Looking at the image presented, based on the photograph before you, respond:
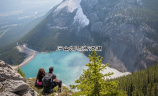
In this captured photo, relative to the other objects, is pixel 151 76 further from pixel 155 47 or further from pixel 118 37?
pixel 118 37

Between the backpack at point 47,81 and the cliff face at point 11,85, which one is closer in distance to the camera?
the cliff face at point 11,85

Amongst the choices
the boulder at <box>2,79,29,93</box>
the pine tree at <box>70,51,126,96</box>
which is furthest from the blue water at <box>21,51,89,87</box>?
the pine tree at <box>70,51,126,96</box>

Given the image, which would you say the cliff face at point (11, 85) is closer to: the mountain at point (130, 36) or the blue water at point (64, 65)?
the blue water at point (64, 65)

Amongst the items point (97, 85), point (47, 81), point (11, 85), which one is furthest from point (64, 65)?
point (97, 85)

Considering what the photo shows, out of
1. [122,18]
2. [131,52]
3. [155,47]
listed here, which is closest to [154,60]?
[155,47]

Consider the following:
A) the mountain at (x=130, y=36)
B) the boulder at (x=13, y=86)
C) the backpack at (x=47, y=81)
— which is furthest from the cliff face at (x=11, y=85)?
the mountain at (x=130, y=36)

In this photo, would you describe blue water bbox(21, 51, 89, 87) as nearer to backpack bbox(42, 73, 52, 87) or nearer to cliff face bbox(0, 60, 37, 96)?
backpack bbox(42, 73, 52, 87)

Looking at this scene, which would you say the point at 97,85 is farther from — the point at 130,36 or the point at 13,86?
the point at 130,36

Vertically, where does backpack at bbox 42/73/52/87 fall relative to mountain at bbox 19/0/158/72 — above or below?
below
